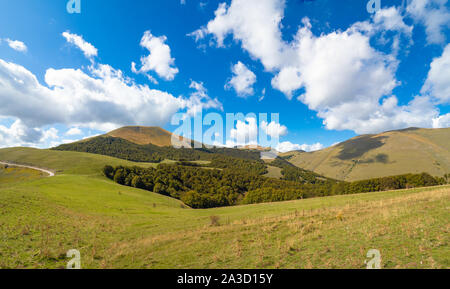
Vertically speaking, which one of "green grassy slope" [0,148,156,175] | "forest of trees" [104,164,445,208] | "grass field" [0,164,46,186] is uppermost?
"green grassy slope" [0,148,156,175]

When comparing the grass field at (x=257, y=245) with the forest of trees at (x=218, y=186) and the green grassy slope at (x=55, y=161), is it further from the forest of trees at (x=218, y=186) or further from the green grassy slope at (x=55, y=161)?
the green grassy slope at (x=55, y=161)

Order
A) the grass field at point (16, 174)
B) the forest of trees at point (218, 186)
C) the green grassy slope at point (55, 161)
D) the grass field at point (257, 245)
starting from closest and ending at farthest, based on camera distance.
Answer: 1. the grass field at point (257, 245)
2. the forest of trees at point (218, 186)
3. the grass field at point (16, 174)
4. the green grassy slope at point (55, 161)

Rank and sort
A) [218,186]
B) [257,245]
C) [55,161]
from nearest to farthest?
[257,245], [55,161], [218,186]

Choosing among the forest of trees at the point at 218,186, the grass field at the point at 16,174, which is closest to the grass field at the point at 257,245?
the forest of trees at the point at 218,186

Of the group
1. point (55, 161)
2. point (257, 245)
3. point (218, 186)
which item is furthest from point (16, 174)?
point (257, 245)

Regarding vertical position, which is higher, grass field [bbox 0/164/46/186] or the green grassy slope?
the green grassy slope

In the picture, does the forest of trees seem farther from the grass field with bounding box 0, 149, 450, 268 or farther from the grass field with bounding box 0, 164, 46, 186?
the grass field with bounding box 0, 149, 450, 268

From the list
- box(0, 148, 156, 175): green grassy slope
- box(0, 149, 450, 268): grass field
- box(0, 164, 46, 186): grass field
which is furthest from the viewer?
box(0, 148, 156, 175): green grassy slope

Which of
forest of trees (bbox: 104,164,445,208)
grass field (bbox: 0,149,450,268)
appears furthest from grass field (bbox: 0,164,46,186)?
grass field (bbox: 0,149,450,268)

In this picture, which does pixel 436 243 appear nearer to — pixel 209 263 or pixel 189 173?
pixel 209 263

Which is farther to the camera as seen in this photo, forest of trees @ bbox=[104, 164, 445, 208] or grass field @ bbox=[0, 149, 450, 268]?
forest of trees @ bbox=[104, 164, 445, 208]

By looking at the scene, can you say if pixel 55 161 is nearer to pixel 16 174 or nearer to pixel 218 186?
pixel 16 174
